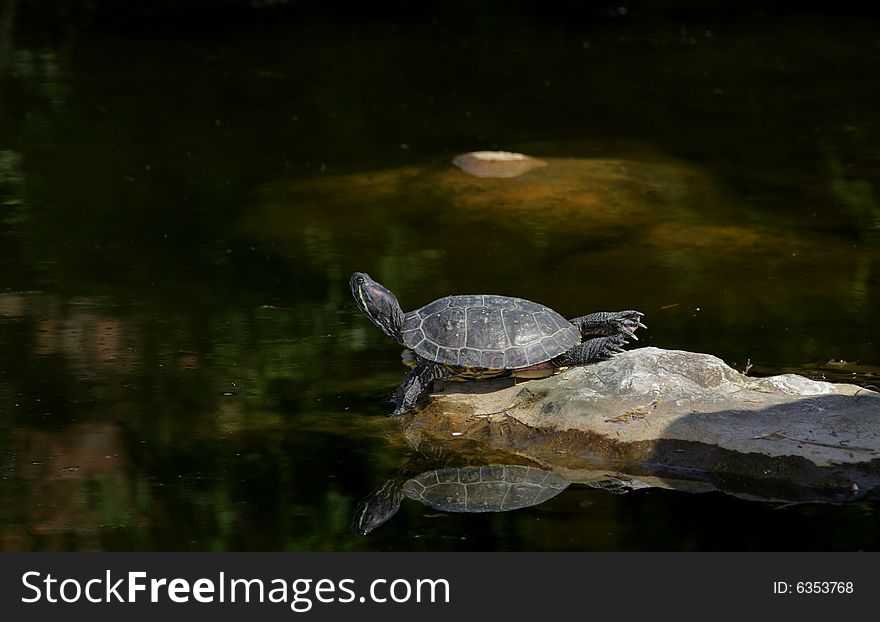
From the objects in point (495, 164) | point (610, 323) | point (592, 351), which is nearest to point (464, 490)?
point (592, 351)

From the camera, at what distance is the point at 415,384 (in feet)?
23.8

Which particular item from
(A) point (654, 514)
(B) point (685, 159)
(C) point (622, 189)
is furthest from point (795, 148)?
(A) point (654, 514)

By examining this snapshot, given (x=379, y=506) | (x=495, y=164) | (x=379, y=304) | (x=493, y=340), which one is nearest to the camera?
(x=379, y=506)

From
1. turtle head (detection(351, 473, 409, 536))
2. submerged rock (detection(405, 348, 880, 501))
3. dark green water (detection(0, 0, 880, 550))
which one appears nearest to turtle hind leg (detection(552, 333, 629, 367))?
submerged rock (detection(405, 348, 880, 501))

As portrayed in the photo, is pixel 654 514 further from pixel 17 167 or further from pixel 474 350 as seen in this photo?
pixel 17 167

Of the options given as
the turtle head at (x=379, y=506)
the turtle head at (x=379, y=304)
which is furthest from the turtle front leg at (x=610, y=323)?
the turtle head at (x=379, y=506)

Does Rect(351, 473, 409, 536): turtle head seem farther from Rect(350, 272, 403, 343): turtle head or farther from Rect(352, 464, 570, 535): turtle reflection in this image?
Rect(350, 272, 403, 343): turtle head

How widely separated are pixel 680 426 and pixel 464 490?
3.49 feet

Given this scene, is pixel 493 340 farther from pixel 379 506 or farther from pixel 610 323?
pixel 379 506

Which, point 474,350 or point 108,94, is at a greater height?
point 474,350

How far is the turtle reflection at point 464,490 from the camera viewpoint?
625cm

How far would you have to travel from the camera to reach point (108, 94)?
15.0 m

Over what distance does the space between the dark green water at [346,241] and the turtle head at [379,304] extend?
1.13ft

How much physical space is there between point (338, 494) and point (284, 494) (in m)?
0.24
